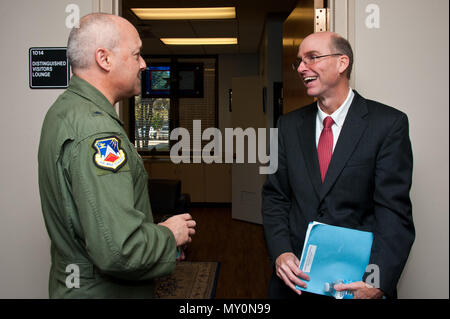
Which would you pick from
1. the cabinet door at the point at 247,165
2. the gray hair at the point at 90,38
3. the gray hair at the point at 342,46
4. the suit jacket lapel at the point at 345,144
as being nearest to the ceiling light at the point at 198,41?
the cabinet door at the point at 247,165

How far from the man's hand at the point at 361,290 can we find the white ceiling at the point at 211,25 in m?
3.67

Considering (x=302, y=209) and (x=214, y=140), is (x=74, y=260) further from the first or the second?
(x=214, y=140)

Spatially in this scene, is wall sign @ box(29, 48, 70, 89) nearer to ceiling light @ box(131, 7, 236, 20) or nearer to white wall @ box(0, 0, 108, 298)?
white wall @ box(0, 0, 108, 298)

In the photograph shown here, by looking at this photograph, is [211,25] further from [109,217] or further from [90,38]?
[109,217]

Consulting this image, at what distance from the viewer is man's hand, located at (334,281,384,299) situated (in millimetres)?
1174

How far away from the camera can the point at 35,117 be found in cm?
161

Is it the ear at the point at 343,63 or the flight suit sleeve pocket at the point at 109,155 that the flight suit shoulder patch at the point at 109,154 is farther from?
the ear at the point at 343,63

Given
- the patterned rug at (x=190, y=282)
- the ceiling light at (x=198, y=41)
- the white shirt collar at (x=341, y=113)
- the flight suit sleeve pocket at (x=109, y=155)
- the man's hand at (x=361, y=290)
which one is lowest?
the patterned rug at (x=190, y=282)

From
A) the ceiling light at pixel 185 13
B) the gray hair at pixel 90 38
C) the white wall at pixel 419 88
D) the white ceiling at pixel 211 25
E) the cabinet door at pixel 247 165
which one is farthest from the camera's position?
the cabinet door at pixel 247 165

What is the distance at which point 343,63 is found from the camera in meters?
1.40

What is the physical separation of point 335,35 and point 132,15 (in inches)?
152

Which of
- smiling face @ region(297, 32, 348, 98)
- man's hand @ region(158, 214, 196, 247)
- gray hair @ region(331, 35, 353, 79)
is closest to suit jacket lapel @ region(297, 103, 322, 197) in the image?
smiling face @ region(297, 32, 348, 98)

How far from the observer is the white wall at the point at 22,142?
1.59 metres

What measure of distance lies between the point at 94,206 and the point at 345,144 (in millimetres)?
876
